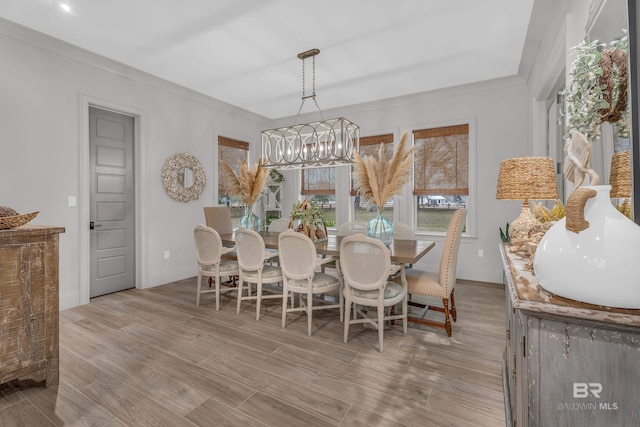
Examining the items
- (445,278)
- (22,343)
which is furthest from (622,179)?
(22,343)

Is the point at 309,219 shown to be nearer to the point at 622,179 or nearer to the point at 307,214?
the point at 307,214

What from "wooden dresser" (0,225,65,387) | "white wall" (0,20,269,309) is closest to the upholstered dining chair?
"wooden dresser" (0,225,65,387)

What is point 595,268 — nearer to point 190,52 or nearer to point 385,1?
point 385,1

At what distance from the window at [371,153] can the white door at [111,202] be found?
136 inches

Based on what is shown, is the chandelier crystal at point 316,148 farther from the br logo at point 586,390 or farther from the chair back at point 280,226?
the br logo at point 586,390

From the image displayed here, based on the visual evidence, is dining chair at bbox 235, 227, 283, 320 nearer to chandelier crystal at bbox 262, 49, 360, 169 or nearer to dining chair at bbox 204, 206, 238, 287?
dining chair at bbox 204, 206, 238, 287

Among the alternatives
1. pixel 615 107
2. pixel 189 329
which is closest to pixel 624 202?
pixel 615 107

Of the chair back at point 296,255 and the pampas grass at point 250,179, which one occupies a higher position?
the pampas grass at point 250,179

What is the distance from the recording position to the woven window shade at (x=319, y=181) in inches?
221

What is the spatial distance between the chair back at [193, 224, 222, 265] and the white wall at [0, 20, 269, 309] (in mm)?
1300

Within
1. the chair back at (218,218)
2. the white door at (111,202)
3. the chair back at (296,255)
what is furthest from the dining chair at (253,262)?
the white door at (111,202)

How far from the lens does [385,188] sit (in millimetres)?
2793

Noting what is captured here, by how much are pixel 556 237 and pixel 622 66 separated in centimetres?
76

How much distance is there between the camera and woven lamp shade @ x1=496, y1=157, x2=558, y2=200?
1.68 metres
